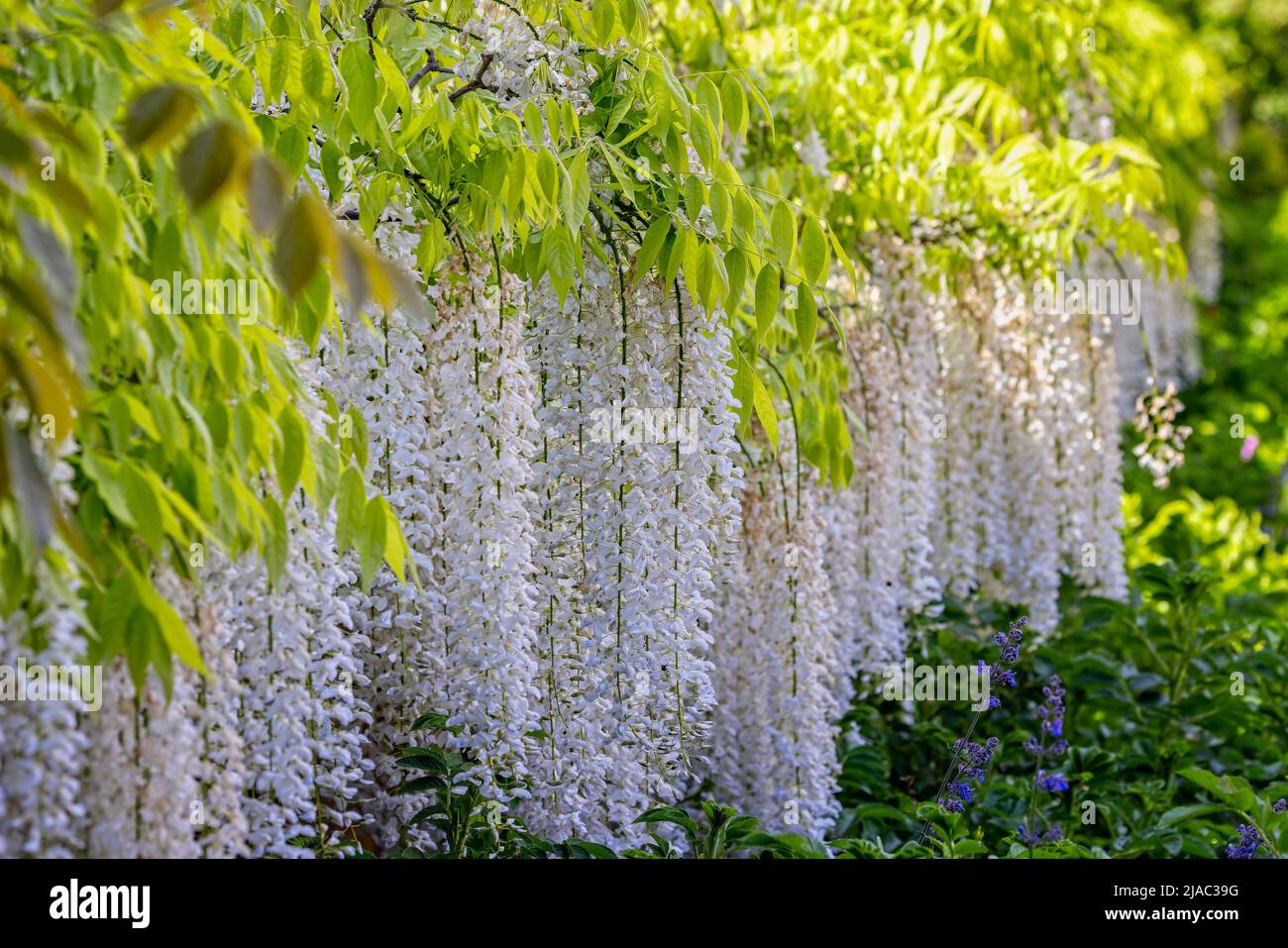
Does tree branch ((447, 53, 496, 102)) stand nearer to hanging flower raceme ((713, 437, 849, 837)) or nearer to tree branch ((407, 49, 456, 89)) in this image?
tree branch ((407, 49, 456, 89))

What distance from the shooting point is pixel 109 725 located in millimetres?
2074

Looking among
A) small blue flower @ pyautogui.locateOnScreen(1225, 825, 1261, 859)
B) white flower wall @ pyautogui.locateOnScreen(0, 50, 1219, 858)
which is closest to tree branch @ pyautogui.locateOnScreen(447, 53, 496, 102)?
white flower wall @ pyautogui.locateOnScreen(0, 50, 1219, 858)

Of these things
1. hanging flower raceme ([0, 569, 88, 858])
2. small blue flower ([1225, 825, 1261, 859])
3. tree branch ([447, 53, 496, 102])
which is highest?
tree branch ([447, 53, 496, 102])

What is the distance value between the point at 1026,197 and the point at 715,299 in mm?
2494

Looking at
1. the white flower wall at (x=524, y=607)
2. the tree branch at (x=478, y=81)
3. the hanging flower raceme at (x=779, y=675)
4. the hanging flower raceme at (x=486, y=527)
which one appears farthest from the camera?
the hanging flower raceme at (x=779, y=675)

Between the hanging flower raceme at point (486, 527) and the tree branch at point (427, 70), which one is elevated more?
the tree branch at point (427, 70)

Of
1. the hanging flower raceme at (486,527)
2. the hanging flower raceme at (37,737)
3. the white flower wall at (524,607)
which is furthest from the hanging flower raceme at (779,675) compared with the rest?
the hanging flower raceme at (37,737)

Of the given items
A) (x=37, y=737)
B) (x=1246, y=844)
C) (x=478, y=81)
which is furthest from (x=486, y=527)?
(x=1246, y=844)

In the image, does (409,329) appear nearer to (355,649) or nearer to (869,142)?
(355,649)

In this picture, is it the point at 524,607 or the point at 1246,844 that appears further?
the point at 1246,844

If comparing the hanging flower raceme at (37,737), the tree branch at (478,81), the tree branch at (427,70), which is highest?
the tree branch at (427,70)

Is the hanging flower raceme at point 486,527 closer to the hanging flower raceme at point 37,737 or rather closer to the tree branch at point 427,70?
the tree branch at point 427,70

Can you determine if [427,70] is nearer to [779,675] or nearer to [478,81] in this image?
[478,81]
